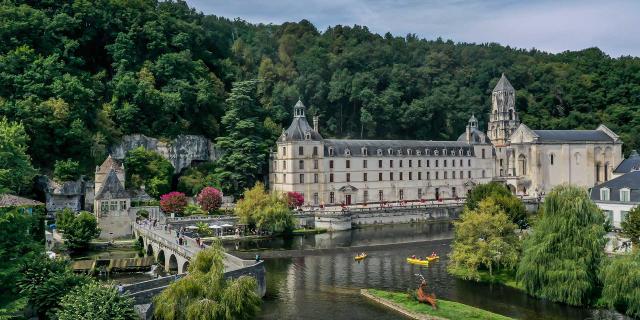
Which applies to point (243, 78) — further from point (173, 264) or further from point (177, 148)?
point (173, 264)

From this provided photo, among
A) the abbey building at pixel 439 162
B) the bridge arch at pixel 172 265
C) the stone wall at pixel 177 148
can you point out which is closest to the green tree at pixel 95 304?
the bridge arch at pixel 172 265

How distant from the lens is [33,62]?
59031 mm

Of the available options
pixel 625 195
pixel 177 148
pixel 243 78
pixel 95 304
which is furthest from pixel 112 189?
pixel 243 78

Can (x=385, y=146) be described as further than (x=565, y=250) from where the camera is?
Yes

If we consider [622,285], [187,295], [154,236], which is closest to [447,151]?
[154,236]

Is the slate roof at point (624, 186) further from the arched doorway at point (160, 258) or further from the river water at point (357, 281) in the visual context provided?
the arched doorway at point (160, 258)

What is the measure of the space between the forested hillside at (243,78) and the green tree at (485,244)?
3813 centimetres

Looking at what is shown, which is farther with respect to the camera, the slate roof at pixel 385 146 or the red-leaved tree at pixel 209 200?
the slate roof at pixel 385 146

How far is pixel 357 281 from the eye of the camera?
34.6 m

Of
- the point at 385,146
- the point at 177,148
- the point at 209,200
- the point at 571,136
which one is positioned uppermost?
the point at 571,136

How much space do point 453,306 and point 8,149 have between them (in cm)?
2066

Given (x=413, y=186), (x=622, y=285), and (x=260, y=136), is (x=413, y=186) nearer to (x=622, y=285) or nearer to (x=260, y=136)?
(x=260, y=136)

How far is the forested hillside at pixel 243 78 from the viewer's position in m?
58.1

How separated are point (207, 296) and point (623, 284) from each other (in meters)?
18.3
